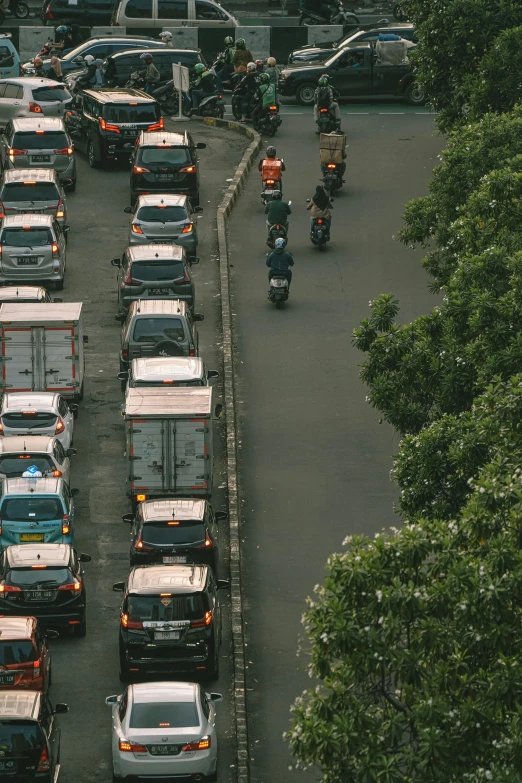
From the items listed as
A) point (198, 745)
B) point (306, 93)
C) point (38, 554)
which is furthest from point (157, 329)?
point (306, 93)

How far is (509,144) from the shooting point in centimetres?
3056

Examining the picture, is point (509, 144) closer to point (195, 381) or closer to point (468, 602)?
point (195, 381)

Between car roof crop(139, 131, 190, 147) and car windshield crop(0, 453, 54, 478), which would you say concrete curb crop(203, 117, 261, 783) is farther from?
car windshield crop(0, 453, 54, 478)

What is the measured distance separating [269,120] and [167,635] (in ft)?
93.2

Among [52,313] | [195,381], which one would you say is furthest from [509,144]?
[52,313]

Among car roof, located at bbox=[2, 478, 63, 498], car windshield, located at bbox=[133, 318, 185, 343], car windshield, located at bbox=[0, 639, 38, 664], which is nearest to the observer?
car windshield, located at bbox=[0, 639, 38, 664]

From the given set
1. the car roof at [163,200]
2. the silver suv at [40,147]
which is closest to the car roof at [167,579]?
the car roof at [163,200]

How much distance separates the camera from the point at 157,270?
38.8m

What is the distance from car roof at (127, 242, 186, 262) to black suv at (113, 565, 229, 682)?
14.1 meters

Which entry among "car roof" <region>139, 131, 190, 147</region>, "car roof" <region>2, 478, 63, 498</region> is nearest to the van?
"car roof" <region>139, 131, 190, 147</region>

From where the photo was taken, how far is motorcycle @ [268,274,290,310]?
40213 mm

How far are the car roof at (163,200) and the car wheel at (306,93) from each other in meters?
13.3

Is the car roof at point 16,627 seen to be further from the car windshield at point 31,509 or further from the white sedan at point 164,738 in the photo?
the car windshield at point 31,509

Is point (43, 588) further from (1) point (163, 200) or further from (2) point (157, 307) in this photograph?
(1) point (163, 200)
